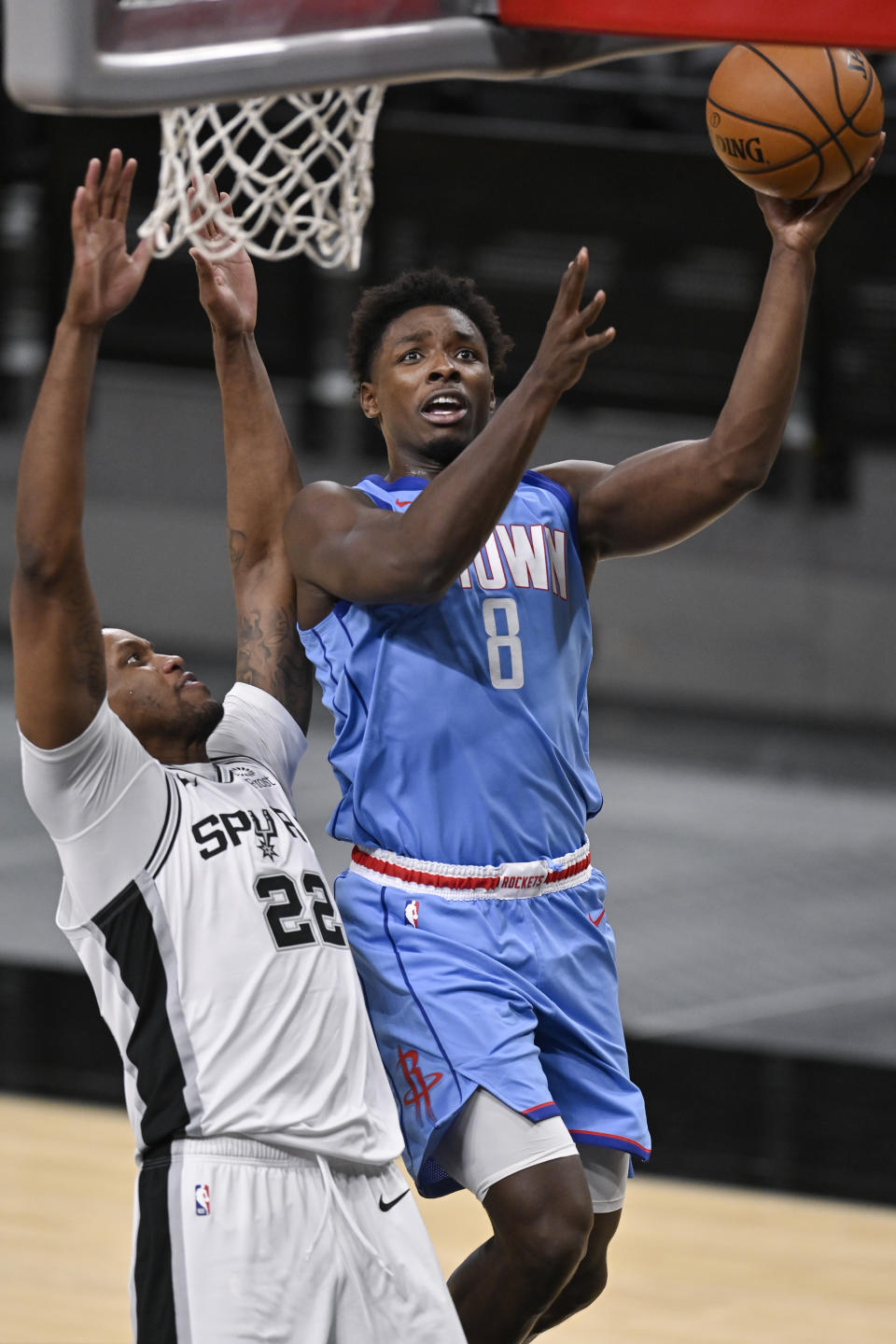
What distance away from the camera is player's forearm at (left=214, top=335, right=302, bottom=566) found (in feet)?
12.8

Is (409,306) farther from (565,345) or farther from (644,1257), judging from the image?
(644,1257)

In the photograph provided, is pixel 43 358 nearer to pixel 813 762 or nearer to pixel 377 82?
pixel 813 762

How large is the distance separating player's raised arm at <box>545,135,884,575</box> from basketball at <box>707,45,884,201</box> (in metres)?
0.05

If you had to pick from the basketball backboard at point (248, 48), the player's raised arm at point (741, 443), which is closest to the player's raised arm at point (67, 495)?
the basketball backboard at point (248, 48)

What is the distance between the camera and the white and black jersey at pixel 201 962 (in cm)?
312

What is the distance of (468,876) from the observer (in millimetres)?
3498

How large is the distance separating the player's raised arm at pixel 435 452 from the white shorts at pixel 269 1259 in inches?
37.5

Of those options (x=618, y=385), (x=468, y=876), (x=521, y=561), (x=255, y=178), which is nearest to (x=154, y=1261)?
(x=468, y=876)

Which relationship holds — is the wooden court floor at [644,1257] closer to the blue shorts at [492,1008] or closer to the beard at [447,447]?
the blue shorts at [492,1008]

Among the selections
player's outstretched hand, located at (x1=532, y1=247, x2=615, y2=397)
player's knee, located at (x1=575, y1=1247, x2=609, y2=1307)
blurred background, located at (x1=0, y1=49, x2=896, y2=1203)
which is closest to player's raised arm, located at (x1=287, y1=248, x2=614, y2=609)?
player's outstretched hand, located at (x1=532, y1=247, x2=615, y2=397)

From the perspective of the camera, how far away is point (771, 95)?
3.44 m

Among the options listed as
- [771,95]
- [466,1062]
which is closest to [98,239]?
[771,95]

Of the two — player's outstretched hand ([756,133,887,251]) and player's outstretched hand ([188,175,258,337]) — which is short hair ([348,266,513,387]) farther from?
player's outstretched hand ([756,133,887,251])

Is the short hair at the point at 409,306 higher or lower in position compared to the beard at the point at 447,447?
higher
